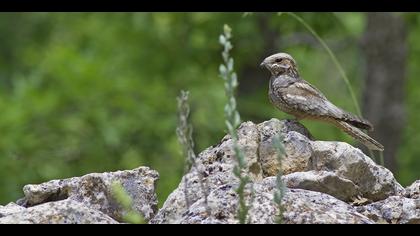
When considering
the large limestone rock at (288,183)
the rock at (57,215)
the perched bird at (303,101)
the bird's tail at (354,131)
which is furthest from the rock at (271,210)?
the bird's tail at (354,131)

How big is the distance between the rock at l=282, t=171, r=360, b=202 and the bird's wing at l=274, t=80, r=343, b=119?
1350 mm

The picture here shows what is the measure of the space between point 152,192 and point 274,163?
598 mm

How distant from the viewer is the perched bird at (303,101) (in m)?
6.34

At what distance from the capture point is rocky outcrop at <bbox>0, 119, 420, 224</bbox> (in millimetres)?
4445

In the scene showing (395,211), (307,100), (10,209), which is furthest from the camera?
(307,100)

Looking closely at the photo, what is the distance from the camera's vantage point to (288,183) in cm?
491

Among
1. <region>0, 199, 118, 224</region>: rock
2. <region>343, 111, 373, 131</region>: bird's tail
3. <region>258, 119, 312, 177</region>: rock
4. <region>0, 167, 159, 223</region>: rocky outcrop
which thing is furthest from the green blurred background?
<region>0, 199, 118, 224</region>: rock

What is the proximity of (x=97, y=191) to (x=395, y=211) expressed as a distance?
4.48 feet

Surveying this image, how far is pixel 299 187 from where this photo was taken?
4922 millimetres

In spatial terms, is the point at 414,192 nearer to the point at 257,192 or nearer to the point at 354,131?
the point at 257,192

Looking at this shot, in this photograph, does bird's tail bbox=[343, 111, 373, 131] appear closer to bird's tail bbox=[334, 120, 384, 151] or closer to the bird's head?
bird's tail bbox=[334, 120, 384, 151]

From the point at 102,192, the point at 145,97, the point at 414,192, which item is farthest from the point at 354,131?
the point at 145,97
